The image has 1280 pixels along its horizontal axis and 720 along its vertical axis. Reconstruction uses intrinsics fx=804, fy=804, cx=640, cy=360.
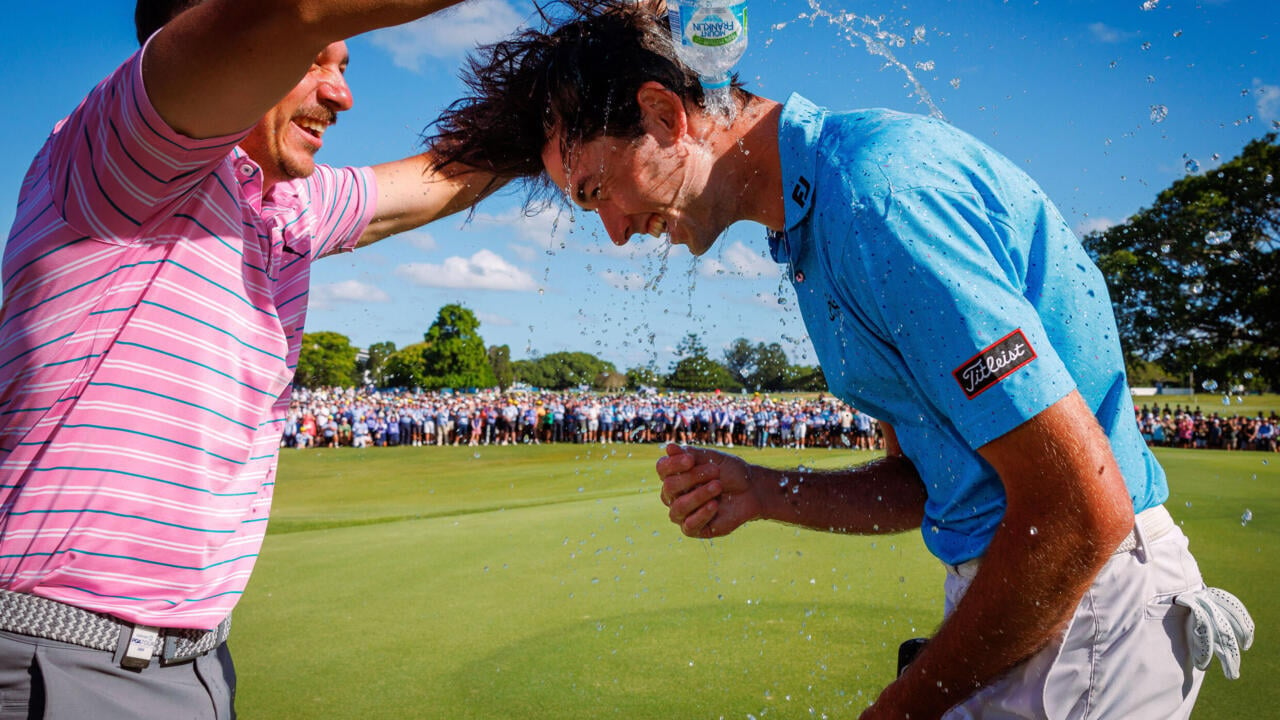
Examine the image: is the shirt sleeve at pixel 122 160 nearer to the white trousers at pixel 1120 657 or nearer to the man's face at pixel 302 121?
the man's face at pixel 302 121

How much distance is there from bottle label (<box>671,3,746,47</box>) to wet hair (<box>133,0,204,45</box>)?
4.04 feet

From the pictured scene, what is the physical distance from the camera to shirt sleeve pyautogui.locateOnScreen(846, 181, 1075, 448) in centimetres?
145

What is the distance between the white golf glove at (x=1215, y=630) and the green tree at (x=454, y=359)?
298 ft

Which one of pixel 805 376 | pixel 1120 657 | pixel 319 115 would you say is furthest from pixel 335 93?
pixel 805 376

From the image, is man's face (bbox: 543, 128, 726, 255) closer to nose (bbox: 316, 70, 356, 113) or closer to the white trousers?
nose (bbox: 316, 70, 356, 113)

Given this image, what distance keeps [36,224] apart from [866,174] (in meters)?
1.80

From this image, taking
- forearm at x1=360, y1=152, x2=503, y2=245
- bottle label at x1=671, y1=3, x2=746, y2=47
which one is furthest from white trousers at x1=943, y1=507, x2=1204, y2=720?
forearm at x1=360, y1=152, x2=503, y2=245

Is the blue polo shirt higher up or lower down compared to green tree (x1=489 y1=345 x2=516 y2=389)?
lower down

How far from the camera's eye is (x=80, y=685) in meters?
1.80

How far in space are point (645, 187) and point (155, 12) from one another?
1.32 m

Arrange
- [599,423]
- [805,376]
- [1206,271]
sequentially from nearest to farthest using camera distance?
[805,376]
[1206,271]
[599,423]

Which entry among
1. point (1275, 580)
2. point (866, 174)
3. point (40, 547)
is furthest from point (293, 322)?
point (1275, 580)

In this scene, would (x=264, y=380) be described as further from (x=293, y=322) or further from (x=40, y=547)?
(x=40, y=547)

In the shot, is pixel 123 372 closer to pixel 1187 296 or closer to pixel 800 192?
pixel 800 192
